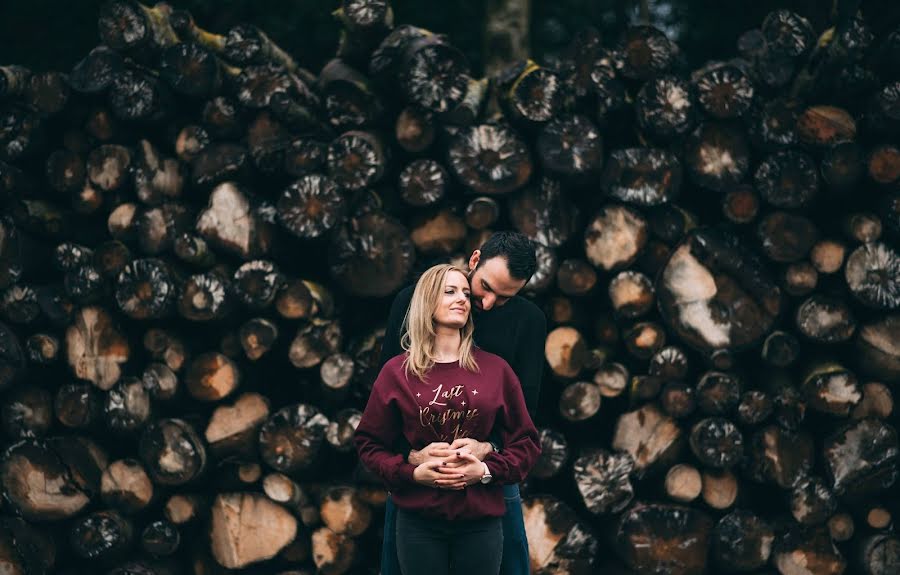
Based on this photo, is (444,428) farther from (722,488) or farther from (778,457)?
(778,457)


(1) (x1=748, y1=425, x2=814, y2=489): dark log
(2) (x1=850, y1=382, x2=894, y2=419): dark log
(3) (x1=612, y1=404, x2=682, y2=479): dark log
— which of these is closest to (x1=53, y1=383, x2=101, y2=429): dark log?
(3) (x1=612, y1=404, x2=682, y2=479): dark log

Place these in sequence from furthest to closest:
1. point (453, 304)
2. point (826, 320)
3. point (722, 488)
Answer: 1. point (722, 488)
2. point (826, 320)
3. point (453, 304)

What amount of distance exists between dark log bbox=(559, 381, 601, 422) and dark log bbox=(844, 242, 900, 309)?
3.82 ft

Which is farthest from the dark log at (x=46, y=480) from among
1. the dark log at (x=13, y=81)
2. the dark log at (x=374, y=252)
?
the dark log at (x=13, y=81)

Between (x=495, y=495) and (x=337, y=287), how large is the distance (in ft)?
Result: 5.03

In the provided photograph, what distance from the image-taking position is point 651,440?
3.71m

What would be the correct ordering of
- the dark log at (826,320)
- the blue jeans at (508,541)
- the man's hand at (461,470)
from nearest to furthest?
1. the man's hand at (461,470)
2. the blue jeans at (508,541)
3. the dark log at (826,320)

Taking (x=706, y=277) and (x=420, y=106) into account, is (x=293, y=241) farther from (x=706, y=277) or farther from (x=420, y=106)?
(x=706, y=277)

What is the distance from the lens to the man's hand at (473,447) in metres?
2.45

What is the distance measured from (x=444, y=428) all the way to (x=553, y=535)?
1.46 meters

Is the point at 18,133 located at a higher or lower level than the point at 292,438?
higher

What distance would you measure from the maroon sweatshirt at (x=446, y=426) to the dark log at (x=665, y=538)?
134 cm

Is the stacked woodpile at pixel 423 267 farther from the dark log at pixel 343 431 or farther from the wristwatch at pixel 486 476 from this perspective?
the wristwatch at pixel 486 476

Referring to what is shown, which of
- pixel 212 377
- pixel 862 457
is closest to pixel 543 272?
pixel 212 377
